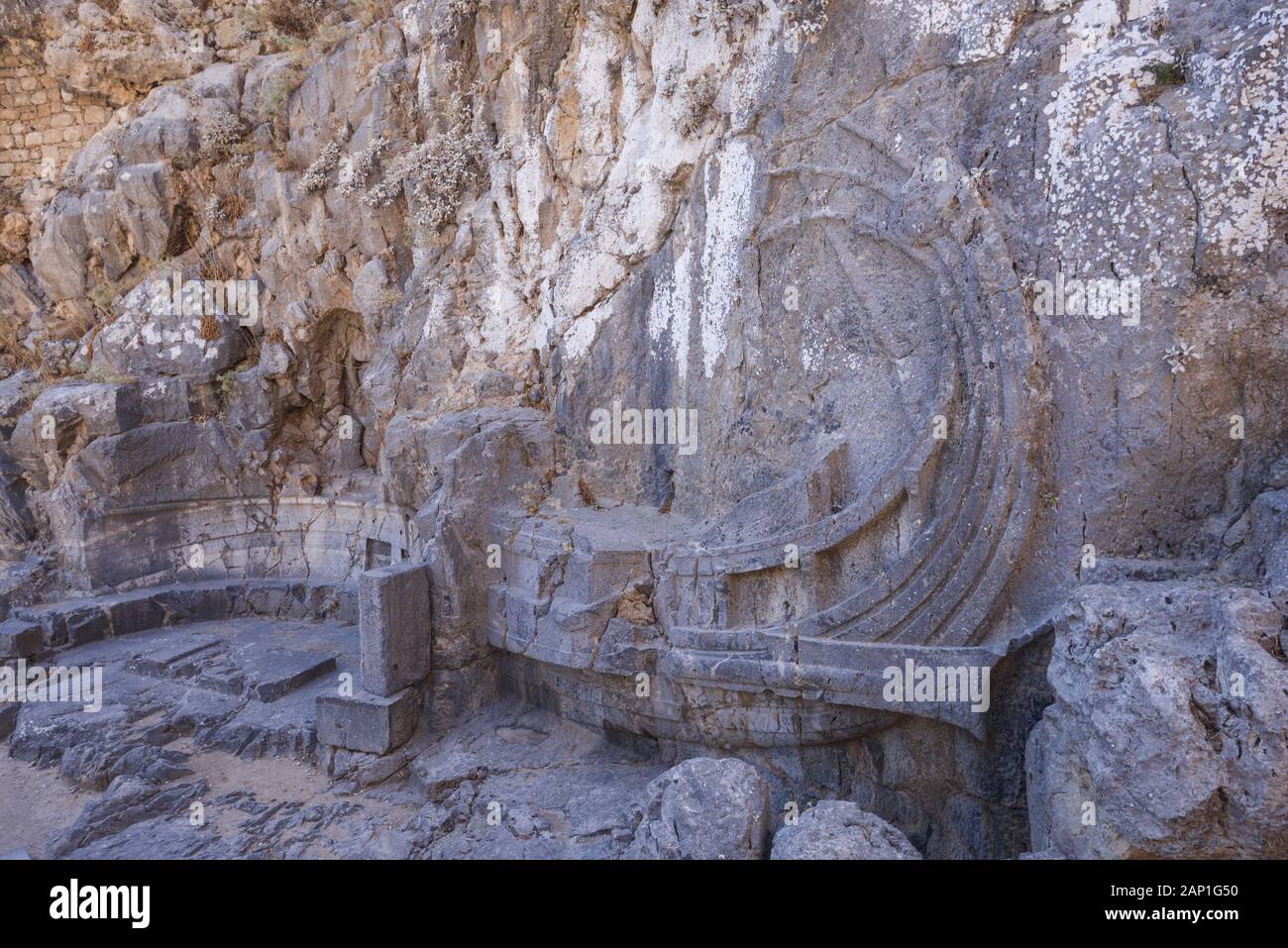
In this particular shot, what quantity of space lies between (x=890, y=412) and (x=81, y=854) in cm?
624

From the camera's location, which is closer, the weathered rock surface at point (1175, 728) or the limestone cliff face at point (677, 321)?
the weathered rock surface at point (1175, 728)

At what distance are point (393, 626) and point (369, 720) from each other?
78 centimetres

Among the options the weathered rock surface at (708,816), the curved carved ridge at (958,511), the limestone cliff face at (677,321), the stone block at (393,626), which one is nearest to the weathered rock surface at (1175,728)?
the limestone cliff face at (677,321)

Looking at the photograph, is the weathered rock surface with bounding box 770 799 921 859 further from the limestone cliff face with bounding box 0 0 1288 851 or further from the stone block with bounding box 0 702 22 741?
the stone block with bounding box 0 702 22 741

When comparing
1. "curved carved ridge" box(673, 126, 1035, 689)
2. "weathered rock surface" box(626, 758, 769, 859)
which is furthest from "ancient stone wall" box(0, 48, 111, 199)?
"weathered rock surface" box(626, 758, 769, 859)

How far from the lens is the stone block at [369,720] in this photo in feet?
20.6

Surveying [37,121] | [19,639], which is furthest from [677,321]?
[37,121]

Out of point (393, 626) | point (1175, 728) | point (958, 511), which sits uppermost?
point (958, 511)

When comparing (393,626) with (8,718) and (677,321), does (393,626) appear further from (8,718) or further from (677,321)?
(8,718)

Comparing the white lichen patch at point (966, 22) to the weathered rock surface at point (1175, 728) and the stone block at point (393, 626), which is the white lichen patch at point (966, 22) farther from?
the stone block at point (393, 626)

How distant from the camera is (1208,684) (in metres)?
3.13

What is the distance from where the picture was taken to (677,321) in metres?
6.57

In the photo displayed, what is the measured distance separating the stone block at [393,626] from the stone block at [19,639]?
189 inches

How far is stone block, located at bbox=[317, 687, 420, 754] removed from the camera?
629 cm
